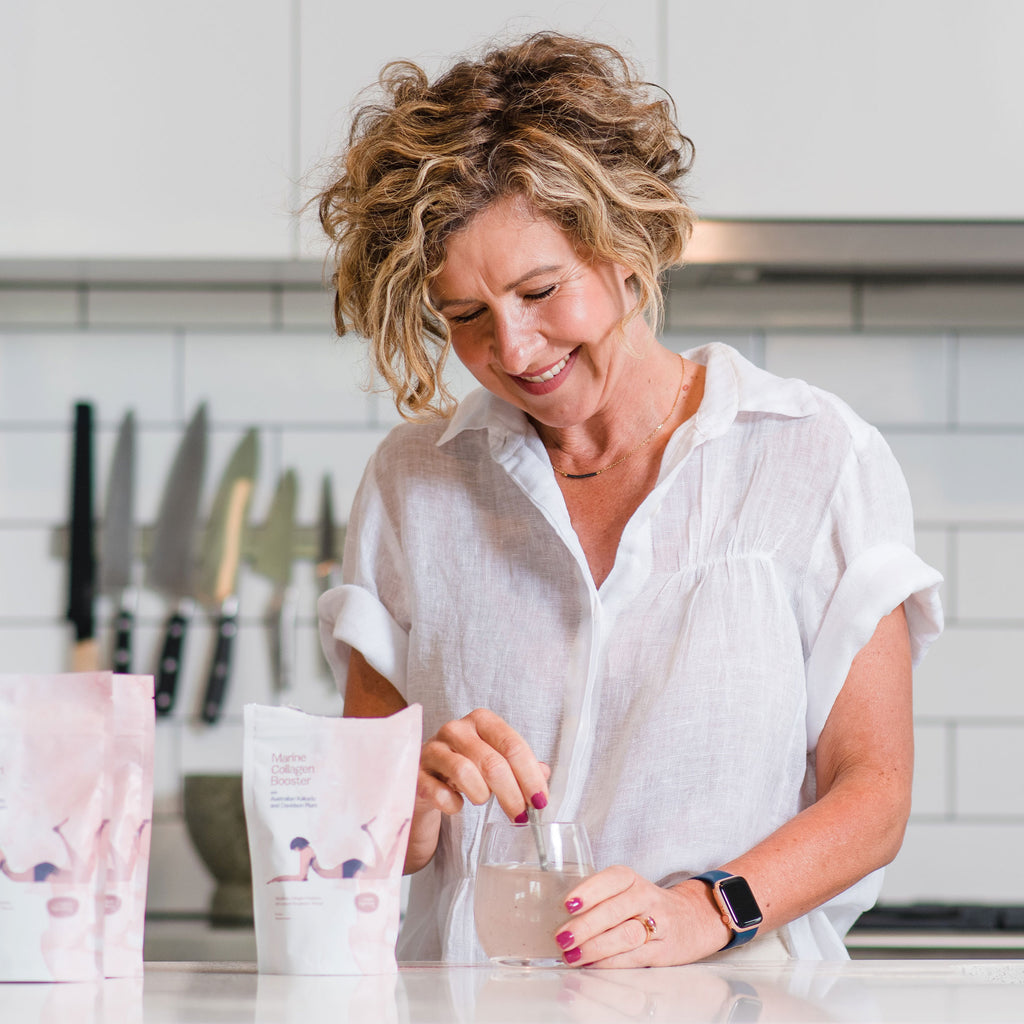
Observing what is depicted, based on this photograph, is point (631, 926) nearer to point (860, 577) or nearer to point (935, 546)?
point (860, 577)

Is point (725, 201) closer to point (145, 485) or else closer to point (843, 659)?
point (843, 659)

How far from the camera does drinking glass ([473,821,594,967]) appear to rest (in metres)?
0.73

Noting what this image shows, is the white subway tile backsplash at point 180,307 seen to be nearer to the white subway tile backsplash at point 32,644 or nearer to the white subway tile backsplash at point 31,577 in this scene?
the white subway tile backsplash at point 31,577

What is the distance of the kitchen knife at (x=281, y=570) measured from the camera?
1.99 m

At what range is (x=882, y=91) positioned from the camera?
5.49ft

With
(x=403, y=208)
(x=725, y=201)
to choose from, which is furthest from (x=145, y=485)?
(x=403, y=208)

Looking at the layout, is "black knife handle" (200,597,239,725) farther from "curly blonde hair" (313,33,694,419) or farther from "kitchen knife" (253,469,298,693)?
"curly blonde hair" (313,33,694,419)

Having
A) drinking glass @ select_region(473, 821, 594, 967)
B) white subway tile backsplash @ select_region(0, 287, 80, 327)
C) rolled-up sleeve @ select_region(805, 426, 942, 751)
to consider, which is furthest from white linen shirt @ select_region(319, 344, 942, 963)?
white subway tile backsplash @ select_region(0, 287, 80, 327)

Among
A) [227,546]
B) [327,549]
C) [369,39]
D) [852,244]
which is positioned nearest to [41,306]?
[227,546]

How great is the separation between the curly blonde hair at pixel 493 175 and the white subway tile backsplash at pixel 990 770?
1.15 meters

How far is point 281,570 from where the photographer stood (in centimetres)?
202

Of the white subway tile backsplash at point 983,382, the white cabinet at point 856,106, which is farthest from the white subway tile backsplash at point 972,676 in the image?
the white cabinet at point 856,106

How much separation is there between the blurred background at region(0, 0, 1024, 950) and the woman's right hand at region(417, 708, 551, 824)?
1.01 metres

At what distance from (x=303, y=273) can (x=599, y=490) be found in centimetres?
85
